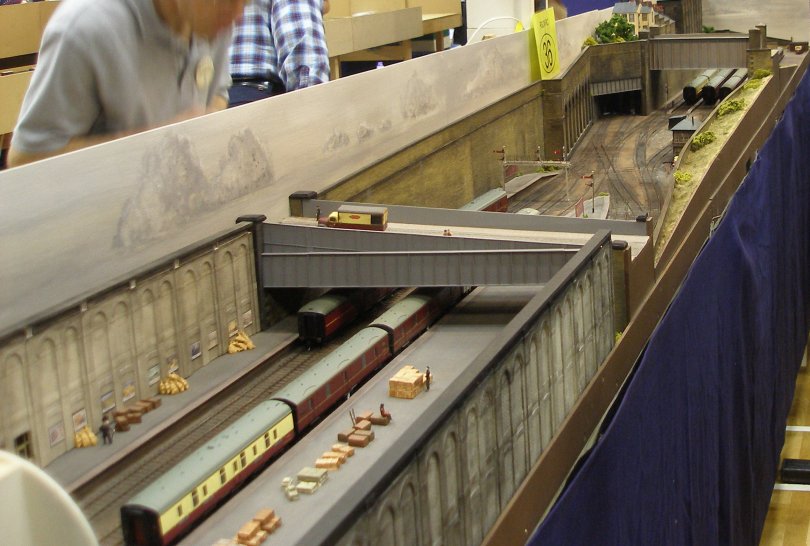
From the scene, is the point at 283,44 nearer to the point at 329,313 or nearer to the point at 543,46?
the point at 329,313

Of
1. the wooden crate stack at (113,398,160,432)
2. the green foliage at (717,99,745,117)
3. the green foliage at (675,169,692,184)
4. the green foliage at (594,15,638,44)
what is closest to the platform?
the wooden crate stack at (113,398,160,432)

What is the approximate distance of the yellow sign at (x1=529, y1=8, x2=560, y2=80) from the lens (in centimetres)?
1019

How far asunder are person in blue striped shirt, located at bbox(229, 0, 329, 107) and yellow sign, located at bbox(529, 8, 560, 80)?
3.65m

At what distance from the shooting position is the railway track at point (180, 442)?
3.38 meters

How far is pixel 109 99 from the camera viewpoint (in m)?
3.87

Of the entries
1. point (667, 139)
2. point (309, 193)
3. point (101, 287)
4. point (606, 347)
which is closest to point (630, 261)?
point (606, 347)

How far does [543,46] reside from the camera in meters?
10.3

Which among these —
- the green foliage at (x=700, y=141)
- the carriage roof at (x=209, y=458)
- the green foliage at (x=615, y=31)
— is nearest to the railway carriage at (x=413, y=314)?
the carriage roof at (x=209, y=458)

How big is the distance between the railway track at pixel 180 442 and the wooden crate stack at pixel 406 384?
1.78 ft

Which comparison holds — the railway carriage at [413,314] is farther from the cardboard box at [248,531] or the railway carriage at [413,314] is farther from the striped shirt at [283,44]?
the striped shirt at [283,44]

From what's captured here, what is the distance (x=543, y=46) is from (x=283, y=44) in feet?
14.0

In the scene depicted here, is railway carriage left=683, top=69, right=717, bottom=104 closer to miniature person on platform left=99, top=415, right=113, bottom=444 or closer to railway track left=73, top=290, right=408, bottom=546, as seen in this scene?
railway track left=73, top=290, right=408, bottom=546

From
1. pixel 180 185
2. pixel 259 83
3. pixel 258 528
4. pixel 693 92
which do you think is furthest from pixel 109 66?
pixel 693 92

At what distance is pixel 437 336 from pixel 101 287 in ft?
4.73
